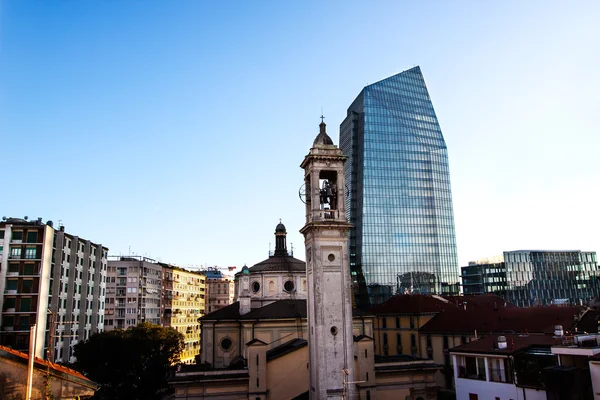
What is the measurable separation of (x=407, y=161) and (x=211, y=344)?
85.0m

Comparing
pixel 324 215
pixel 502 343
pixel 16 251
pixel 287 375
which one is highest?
pixel 16 251

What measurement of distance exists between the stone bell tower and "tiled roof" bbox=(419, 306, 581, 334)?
2988cm

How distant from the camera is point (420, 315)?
71.7 meters

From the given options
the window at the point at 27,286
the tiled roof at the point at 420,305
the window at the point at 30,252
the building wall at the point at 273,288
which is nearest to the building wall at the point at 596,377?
the building wall at the point at 273,288

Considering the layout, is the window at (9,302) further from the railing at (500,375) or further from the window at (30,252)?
the railing at (500,375)

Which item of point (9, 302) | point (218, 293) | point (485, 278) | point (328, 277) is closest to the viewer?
point (328, 277)

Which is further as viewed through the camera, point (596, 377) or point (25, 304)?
point (25, 304)

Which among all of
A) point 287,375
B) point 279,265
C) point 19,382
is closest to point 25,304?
point 279,265

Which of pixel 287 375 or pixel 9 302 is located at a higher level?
pixel 9 302

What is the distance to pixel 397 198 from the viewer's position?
406 ft

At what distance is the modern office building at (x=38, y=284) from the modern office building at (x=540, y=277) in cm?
10759

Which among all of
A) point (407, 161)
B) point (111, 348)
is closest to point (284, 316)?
point (111, 348)

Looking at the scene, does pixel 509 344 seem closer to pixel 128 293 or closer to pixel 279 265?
pixel 279 265

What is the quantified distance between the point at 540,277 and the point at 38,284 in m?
124
